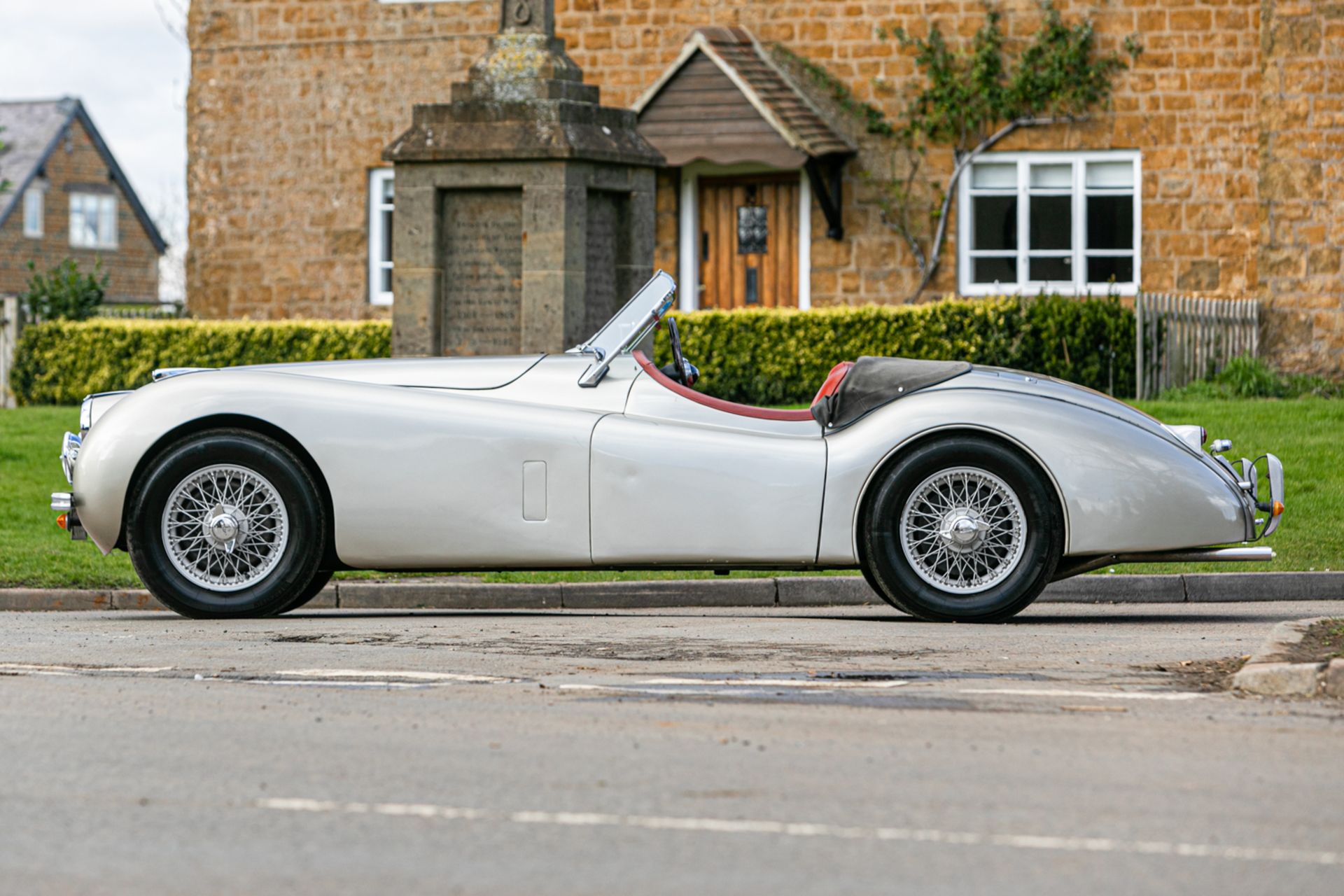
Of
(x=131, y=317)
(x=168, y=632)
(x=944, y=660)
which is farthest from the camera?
(x=131, y=317)

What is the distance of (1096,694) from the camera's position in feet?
20.0

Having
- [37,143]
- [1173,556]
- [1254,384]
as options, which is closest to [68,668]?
[1173,556]

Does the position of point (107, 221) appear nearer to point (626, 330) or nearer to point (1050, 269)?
point (1050, 269)

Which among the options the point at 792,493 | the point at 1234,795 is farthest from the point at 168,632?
the point at 1234,795

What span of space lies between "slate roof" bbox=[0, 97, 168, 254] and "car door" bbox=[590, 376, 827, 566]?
45.5 metres

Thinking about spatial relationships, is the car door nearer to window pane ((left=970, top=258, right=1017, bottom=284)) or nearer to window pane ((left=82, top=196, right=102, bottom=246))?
window pane ((left=970, top=258, right=1017, bottom=284))

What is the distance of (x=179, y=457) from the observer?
858 centimetres

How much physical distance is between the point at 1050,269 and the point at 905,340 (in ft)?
9.58

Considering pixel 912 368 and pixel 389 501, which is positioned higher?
pixel 912 368

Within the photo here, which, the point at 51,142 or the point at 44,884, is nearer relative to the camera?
the point at 44,884

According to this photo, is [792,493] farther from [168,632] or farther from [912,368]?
[168,632]

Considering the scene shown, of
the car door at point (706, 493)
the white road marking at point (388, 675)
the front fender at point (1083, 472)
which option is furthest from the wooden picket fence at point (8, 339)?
the white road marking at point (388, 675)

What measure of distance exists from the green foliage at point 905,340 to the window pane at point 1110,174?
2563 mm

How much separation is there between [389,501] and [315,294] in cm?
1648
